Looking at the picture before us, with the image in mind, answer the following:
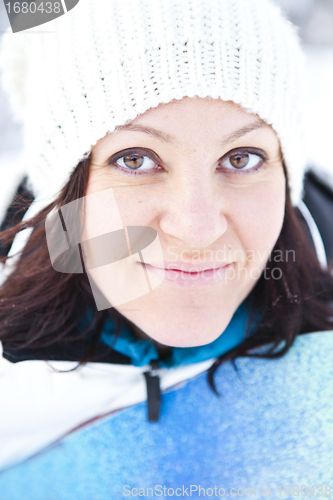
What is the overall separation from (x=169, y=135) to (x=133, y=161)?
14cm

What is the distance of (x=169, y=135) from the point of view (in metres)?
0.84

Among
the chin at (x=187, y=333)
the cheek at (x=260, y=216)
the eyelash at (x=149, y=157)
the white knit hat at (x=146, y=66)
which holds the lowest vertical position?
the chin at (x=187, y=333)

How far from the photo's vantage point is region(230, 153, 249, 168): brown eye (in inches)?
39.5

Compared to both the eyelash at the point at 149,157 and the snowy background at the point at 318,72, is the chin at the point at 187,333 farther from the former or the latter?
the snowy background at the point at 318,72

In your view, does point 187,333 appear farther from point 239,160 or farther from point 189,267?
point 239,160

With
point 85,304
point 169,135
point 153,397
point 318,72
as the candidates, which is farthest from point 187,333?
point 318,72

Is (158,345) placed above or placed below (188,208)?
below

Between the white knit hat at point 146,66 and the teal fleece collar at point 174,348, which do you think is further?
the teal fleece collar at point 174,348

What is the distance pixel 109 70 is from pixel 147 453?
1112 mm

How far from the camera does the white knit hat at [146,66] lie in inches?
33.7

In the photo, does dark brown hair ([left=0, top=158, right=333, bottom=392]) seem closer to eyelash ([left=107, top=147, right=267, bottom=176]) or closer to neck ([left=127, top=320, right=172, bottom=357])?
neck ([left=127, top=320, right=172, bottom=357])

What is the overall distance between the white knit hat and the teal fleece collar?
0.50 meters

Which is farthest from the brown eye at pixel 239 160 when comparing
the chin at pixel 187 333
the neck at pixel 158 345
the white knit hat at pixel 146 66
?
the neck at pixel 158 345

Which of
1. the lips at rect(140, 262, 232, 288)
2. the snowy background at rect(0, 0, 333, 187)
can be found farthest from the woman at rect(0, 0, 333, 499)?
the snowy background at rect(0, 0, 333, 187)
